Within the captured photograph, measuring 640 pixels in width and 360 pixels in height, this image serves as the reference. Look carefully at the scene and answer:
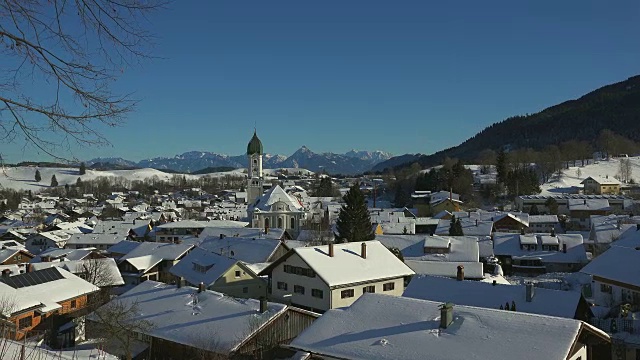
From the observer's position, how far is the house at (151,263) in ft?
135

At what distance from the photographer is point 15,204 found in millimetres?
127500

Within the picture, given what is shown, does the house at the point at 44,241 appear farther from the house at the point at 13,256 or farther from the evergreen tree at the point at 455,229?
the evergreen tree at the point at 455,229

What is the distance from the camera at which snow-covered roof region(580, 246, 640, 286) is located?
84.4ft

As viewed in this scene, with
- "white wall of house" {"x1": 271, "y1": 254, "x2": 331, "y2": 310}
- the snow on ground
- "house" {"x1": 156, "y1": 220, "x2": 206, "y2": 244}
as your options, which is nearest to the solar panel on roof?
"white wall of house" {"x1": 271, "y1": 254, "x2": 331, "y2": 310}

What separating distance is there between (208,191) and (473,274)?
16618 centimetres

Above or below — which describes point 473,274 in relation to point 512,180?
below

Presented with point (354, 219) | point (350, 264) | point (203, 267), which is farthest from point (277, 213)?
point (350, 264)

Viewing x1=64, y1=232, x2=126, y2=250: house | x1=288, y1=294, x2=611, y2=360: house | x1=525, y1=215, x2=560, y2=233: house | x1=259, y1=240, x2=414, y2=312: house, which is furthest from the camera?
x1=525, y1=215, x2=560, y2=233: house

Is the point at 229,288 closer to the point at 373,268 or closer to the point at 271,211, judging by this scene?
the point at 373,268

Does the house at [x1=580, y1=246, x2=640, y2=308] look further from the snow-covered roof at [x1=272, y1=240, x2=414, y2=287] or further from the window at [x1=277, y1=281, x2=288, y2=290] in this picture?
the window at [x1=277, y1=281, x2=288, y2=290]

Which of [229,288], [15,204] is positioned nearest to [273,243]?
[229,288]

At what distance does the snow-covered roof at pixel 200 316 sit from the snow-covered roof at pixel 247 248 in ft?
41.1

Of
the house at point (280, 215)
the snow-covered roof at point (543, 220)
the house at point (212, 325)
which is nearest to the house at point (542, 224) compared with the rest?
the snow-covered roof at point (543, 220)

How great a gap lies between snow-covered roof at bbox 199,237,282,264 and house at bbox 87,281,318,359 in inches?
520
